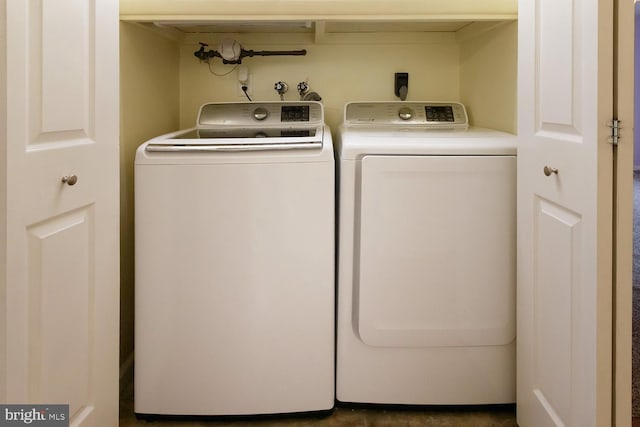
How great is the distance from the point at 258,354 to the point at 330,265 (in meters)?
0.37

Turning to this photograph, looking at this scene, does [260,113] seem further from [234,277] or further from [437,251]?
[437,251]

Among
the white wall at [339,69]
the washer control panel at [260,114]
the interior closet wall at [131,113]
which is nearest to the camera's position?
the interior closet wall at [131,113]

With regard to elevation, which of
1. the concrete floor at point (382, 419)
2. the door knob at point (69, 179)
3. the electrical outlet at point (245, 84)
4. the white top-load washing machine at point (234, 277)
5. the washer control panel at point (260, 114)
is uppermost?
the electrical outlet at point (245, 84)

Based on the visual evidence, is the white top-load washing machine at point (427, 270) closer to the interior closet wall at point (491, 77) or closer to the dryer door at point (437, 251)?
the dryer door at point (437, 251)

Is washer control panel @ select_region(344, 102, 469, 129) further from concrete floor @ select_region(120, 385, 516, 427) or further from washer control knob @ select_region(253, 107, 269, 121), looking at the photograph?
concrete floor @ select_region(120, 385, 516, 427)

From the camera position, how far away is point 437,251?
69.4 inches

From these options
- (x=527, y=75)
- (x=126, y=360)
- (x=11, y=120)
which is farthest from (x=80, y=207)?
(x=527, y=75)

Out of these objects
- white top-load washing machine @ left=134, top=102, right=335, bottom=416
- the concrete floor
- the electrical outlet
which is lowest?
the concrete floor

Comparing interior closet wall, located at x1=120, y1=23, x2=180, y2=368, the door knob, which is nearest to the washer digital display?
interior closet wall, located at x1=120, y1=23, x2=180, y2=368

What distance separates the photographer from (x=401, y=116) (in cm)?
240

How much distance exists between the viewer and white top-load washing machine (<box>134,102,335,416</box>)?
5.66 ft

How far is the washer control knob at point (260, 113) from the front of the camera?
235 centimetres

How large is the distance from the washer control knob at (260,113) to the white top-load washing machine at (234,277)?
61 centimetres

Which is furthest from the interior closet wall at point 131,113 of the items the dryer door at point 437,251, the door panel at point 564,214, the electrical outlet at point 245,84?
the door panel at point 564,214
